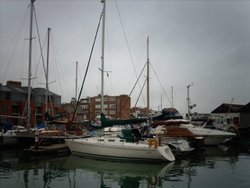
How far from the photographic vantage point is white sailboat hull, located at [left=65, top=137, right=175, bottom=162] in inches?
854

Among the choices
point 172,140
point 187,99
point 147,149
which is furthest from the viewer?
point 187,99

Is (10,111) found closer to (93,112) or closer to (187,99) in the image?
(187,99)

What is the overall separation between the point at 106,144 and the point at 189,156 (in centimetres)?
834

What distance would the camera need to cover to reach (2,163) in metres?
23.0

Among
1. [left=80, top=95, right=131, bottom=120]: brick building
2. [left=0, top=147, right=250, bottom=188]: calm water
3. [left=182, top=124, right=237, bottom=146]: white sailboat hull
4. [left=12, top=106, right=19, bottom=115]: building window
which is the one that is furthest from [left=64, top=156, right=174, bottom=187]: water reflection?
[left=80, top=95, right=131, bottom=120]: brick building

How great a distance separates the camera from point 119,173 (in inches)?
747

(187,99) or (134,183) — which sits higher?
(187,99)

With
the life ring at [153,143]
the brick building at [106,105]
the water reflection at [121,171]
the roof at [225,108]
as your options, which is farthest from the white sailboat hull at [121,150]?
the brick building at [106,105]

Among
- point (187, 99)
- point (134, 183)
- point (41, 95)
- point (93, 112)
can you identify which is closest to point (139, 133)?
point (134, 183)

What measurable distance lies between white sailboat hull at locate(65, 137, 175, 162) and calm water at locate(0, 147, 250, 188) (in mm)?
682

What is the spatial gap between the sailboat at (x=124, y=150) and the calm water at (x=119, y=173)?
0.68 m

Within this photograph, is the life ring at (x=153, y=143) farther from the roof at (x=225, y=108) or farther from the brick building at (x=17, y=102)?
the roof at (x=225, y=108)

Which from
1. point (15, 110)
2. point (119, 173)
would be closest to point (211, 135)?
point (119, 173)

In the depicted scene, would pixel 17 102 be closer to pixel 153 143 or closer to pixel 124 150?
pixel 124 150
